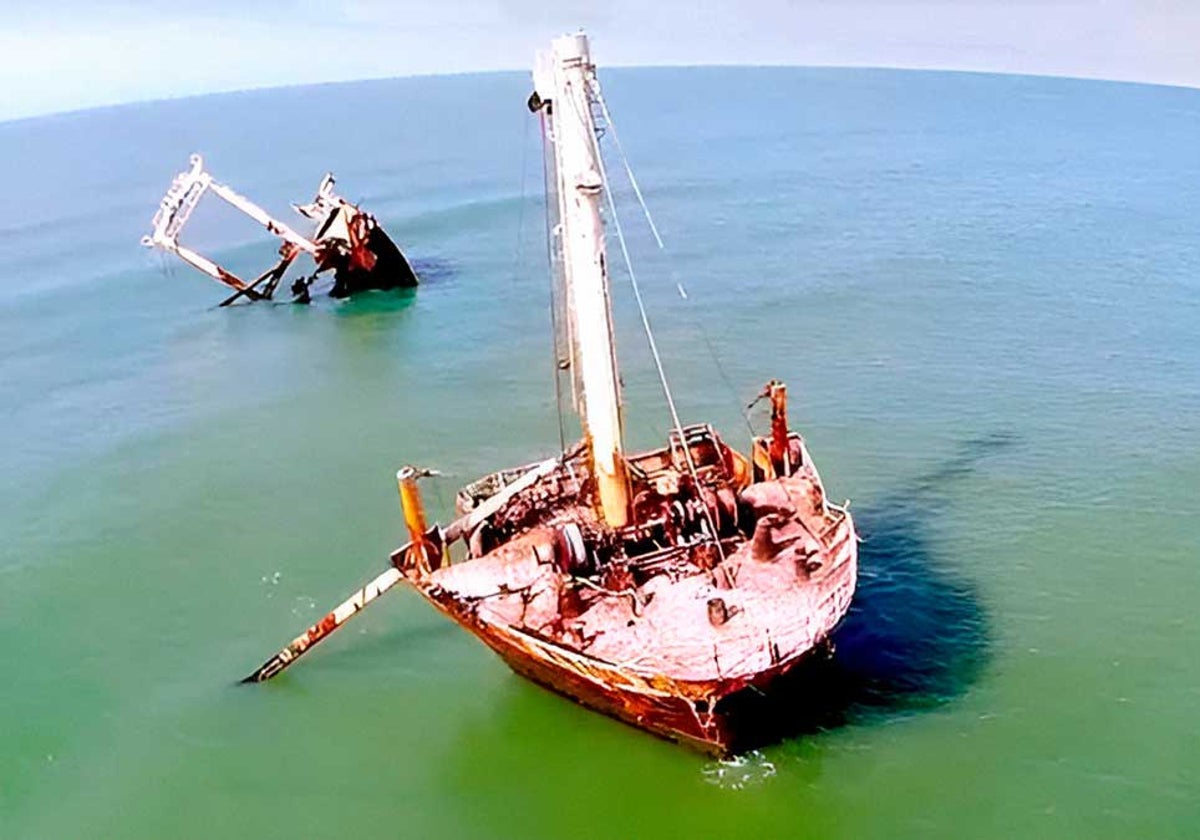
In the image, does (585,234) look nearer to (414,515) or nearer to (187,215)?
(414,515)

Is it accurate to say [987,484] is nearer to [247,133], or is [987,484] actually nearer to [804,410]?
[804,410]

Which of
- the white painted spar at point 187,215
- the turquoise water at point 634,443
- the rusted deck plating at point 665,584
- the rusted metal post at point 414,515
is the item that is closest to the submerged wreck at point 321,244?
the white painted spar at point 187,215

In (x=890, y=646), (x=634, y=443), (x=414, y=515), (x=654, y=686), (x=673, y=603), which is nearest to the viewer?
(x=654, y=686)

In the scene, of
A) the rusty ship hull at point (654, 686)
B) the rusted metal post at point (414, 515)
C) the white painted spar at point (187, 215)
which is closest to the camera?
the rusty ship hull at point (654, 686)

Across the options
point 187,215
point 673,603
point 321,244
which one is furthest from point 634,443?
point 187,215

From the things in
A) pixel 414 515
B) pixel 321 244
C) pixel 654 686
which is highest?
pixel 321 244

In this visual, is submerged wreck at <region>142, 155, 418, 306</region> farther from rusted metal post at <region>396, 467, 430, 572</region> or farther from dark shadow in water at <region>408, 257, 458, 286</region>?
rusted metal post at <region>396, 467, 430, 572</region>

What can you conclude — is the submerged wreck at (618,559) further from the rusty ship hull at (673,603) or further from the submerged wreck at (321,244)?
the submerged wreck at (321,244)
